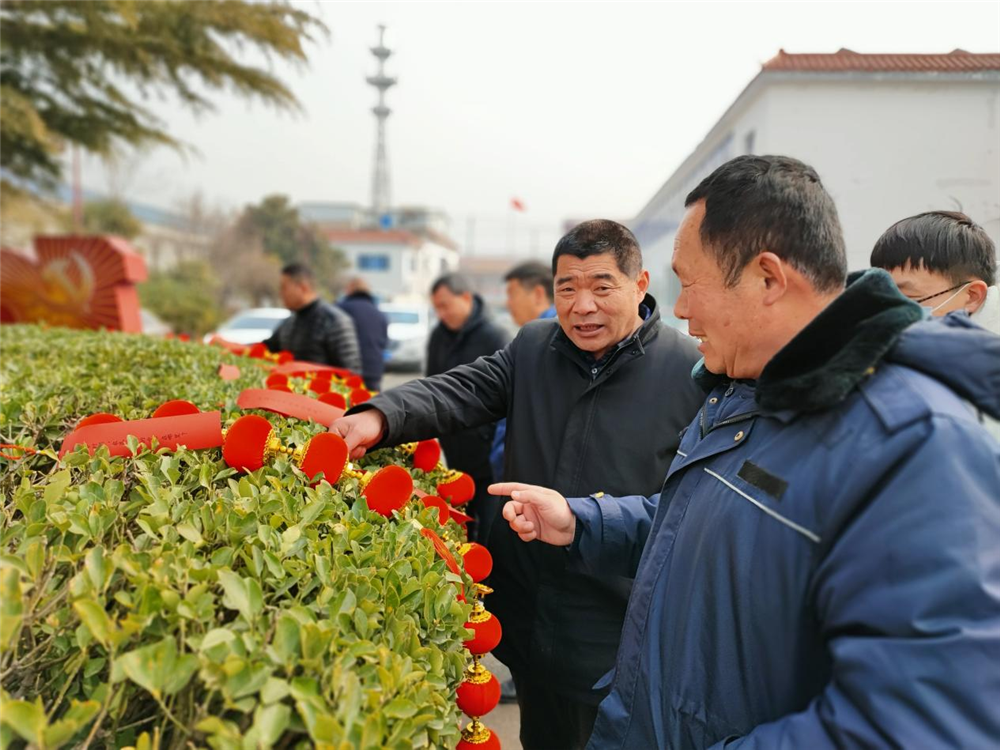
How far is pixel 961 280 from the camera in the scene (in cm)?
200

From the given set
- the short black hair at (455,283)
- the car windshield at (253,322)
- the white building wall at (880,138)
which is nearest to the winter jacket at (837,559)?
the white building wall at (880,138)

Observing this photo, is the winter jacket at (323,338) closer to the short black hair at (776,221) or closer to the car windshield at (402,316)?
the short black hair at (776,221)

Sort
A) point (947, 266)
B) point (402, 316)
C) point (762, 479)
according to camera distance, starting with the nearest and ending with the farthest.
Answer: point (762, 479) < point (947, 266) < point (402, 316)

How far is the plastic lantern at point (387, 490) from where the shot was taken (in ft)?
5.19

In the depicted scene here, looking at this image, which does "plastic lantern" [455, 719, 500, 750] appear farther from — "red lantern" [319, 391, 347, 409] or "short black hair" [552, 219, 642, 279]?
"short black hair" [552, 219, 642, 279]

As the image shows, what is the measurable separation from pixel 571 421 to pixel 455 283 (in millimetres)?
2828

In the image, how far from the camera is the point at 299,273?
510cm

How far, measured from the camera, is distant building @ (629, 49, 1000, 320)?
2.92m

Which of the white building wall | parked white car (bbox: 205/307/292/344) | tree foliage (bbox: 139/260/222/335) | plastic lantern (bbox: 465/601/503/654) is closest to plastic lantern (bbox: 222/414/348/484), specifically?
plastic lantern (bbox: 465/601/503/654)

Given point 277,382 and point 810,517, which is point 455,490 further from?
point 810,517

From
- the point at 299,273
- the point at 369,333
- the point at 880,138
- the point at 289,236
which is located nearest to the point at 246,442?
the point at 880,138

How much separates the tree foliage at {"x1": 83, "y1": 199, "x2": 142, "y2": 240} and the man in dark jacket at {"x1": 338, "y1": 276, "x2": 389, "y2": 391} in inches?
949

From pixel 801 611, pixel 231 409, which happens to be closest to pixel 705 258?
pixel 801 611

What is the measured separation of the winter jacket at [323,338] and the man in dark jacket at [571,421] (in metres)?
2.78
